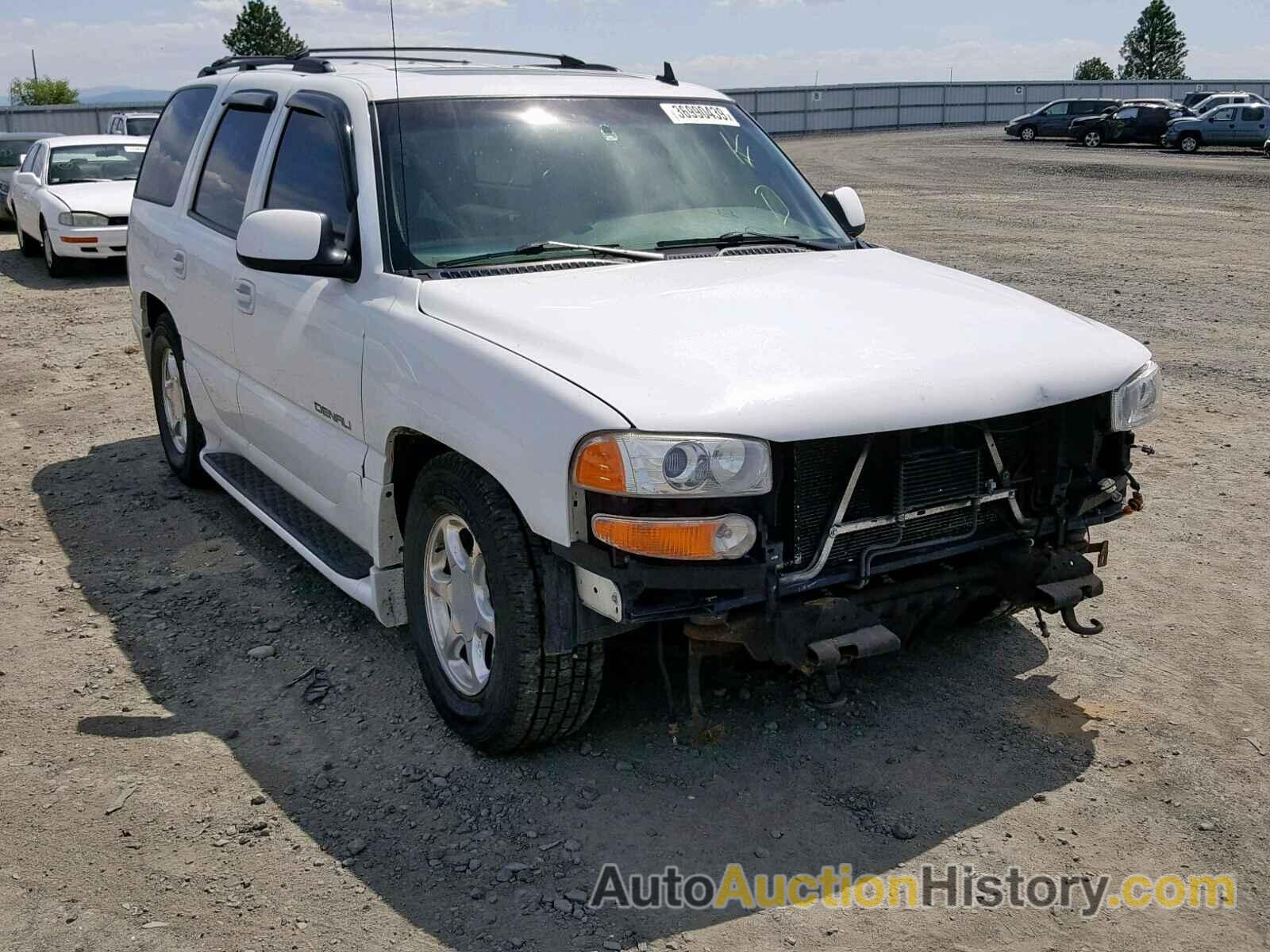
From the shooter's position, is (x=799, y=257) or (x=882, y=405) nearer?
(x=882, y=405)

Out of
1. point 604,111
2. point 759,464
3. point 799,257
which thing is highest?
point 604,111

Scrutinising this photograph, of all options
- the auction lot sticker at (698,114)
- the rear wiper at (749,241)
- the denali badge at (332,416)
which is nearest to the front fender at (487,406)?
the denali badge at (332,416)

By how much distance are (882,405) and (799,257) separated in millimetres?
1356

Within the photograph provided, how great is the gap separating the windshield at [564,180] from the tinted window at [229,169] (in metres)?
1.10

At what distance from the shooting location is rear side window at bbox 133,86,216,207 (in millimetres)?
6137

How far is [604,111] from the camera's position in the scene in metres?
4.79

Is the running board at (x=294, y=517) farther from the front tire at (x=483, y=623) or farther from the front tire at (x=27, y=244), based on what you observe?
the front tire at (x=27, y=244)

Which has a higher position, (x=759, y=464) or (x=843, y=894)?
(x=759, y=464)

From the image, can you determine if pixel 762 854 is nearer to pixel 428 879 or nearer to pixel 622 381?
pixel 428 879

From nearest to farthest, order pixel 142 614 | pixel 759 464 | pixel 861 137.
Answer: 1. pixel 759 464
2. pixel 142 614
3. pixel 861 137

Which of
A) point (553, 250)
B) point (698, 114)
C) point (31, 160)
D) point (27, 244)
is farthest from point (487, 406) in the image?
point (31, 160)

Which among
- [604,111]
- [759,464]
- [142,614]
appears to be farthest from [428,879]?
[604,111]

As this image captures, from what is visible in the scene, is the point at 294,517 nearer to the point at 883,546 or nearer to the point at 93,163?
the point at 883,546

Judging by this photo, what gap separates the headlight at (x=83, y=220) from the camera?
1463 centimetres
